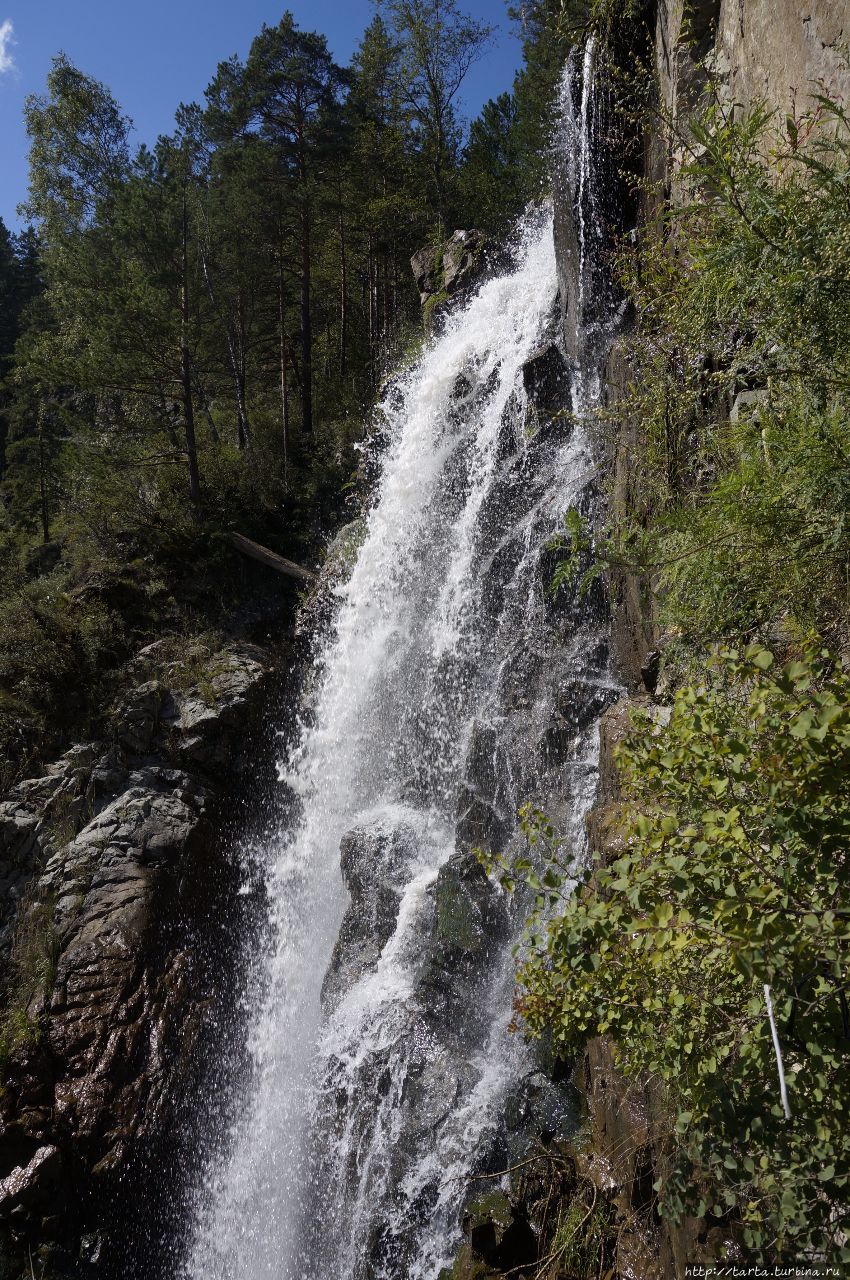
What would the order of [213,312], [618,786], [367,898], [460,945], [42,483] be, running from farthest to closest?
1. [42,483]
2. [213,312]
3. [367,898]
4. [460,945]
5. [618,786]

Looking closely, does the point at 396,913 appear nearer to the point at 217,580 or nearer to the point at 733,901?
the point at 733,901

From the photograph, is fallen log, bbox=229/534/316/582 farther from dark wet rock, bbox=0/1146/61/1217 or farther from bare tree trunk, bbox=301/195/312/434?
dark wet rock, bbox=0/1146/61/1217

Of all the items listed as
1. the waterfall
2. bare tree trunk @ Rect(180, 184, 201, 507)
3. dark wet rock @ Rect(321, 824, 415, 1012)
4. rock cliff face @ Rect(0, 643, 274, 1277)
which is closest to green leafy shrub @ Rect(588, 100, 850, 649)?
the waterfall

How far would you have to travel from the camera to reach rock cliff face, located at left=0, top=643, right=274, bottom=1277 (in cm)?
777

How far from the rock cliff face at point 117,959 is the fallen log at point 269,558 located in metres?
2.32

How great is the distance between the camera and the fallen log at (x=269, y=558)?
13.8m

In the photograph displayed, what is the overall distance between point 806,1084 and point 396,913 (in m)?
5.77

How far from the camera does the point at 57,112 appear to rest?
16453mm

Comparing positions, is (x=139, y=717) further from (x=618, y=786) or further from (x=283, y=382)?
(x=283, y=382)

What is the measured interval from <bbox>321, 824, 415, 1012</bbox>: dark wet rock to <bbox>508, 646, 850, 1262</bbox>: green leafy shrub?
525 cm

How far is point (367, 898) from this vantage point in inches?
312

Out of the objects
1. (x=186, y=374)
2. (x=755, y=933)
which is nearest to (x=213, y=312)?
(x=186, y=374)

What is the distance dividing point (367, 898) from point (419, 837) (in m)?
0.86

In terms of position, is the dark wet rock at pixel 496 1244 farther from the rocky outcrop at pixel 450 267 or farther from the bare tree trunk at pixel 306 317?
the bare tree trunk at pixel 306 317
